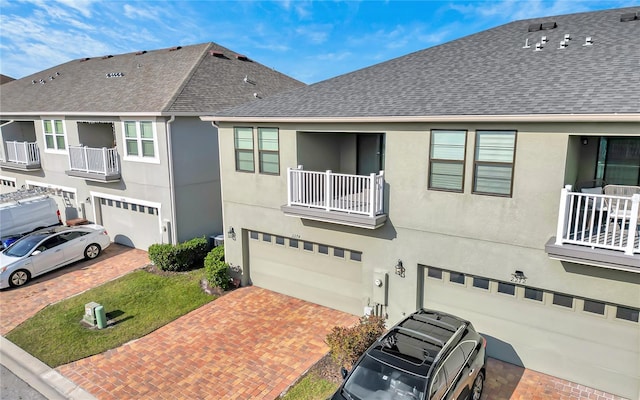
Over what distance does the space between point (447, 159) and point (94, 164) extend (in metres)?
15.3

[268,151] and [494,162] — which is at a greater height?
[268,151]

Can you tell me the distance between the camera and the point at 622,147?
8.80 m

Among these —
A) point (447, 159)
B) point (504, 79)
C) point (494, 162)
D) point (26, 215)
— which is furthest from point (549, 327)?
point (26, 215)

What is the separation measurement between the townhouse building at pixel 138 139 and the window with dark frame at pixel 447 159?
32.9 ft

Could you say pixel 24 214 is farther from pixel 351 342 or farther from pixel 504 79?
pixel 504 79

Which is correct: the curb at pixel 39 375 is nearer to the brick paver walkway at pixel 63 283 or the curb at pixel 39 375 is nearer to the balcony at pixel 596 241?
the brick paver walkway at pixel 63 283

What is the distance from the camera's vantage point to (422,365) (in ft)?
21.0

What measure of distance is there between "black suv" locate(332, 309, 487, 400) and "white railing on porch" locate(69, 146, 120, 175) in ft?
47.0

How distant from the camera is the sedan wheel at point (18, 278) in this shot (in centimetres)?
1367

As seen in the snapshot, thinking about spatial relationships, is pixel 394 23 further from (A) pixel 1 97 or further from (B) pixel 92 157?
(A) pixel 1 97

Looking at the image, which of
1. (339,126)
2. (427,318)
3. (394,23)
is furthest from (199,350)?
(394,23)

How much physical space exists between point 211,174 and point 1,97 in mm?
19070

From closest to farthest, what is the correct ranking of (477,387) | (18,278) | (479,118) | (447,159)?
(477,387) < (479,118) < (447,159) < (18,278)

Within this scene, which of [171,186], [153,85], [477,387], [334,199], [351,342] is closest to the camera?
[477,387]
